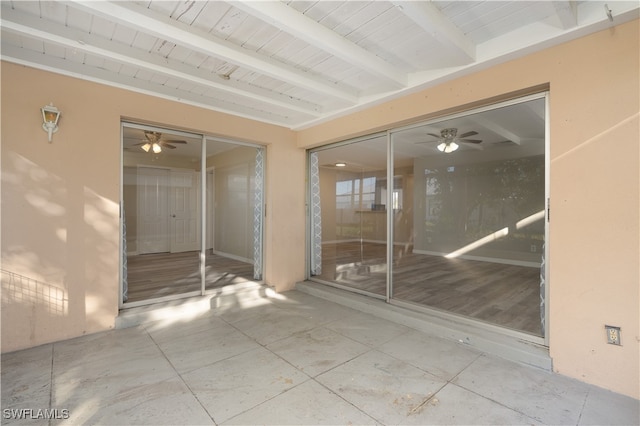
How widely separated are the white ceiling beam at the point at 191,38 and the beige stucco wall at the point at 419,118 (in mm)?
1137

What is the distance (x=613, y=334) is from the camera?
2.03 metres

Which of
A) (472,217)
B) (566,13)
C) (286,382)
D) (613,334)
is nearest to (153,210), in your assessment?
(286,382)

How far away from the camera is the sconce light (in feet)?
8.87

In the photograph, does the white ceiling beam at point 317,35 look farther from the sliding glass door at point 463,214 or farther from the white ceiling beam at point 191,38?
the sliding glass door at point 463,214

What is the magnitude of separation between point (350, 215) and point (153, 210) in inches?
151

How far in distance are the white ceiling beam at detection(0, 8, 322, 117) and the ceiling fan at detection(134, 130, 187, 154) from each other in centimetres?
133

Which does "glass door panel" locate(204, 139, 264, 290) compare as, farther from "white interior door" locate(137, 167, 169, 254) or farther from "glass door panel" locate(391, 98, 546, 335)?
"glass door panel" locate(391, 98, 546, 335)

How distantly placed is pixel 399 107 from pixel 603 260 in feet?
7.43

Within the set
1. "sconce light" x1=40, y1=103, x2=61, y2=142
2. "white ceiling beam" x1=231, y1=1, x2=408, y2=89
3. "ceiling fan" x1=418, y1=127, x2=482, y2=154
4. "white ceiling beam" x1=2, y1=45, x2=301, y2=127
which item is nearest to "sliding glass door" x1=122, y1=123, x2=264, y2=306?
"white ceiling beam" x1=2, y1=45, x2=301, y2=127

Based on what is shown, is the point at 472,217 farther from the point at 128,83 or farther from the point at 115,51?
the point at 115,51

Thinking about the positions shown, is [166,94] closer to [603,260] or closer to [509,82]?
[509,82]

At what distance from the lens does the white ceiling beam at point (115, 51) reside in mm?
2162

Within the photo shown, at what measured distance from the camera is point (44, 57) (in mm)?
2611

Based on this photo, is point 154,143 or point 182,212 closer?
point 154,143
